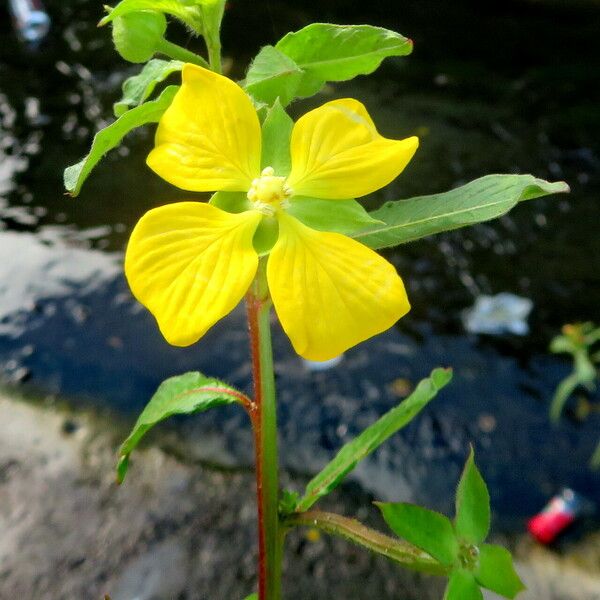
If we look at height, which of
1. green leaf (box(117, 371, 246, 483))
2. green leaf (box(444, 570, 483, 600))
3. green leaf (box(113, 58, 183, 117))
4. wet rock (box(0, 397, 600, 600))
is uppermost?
green leaf (box(113, 58, 183, 117))

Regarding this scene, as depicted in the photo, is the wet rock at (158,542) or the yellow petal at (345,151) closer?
the yellow petal at (345,151)

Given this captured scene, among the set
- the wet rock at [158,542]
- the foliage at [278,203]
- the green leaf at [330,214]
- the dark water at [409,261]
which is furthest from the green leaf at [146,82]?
the dark water at [409,261]

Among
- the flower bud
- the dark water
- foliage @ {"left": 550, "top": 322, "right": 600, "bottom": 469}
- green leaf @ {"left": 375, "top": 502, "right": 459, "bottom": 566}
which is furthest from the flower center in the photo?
foliage @ {"left": 550, "top": 322, "right": 600, "bottom": 469}

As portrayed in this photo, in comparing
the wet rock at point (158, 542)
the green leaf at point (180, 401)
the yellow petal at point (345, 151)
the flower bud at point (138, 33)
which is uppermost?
the flower bud at point (138, 33)

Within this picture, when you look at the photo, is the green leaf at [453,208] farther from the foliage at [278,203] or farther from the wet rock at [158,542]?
the wet rock at [158,542]

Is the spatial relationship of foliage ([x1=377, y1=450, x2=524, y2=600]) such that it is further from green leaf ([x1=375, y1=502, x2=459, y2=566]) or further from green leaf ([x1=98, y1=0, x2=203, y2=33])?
green leaf ([x1=98, y1=0, x2=203, y2=33])

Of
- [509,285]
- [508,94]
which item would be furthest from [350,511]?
[508,94]
